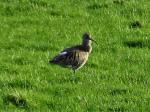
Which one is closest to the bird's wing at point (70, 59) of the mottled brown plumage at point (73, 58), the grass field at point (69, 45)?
the mottled brown plumage at point (73, 58)

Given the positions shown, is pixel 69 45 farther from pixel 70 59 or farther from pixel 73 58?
pixel 70 59

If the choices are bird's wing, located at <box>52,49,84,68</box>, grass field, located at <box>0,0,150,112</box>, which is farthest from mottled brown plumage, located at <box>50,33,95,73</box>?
grass field, located at <box>0,0,150,112</box>

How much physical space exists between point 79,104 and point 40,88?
1.44 m

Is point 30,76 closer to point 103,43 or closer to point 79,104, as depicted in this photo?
point 79,104

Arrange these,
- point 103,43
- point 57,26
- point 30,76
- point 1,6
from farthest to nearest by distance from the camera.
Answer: point 1,6
point 57,26
point 103,43
point 30,76

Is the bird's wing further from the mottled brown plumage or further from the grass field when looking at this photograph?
the grass field

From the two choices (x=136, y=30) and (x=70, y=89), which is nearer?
(x=70, y=89)

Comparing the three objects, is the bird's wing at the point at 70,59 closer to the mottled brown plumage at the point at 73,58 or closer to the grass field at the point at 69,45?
the mottled brown plumage at the point at 73,58

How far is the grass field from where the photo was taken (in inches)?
506

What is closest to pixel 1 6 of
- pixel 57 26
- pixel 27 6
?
pixel 27 6

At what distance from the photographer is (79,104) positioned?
12609mm

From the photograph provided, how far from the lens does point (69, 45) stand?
1797 cm

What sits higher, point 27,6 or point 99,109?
point 27,6

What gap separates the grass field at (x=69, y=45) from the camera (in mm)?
12844
